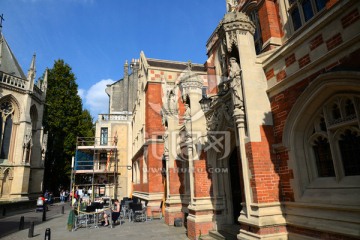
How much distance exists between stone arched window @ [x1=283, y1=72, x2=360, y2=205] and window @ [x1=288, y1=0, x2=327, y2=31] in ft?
8.96

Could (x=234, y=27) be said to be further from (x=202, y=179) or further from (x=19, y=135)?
(x=19, y=135)

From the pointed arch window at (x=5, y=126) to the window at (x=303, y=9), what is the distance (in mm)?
26712

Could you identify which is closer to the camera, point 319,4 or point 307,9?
point 319,4

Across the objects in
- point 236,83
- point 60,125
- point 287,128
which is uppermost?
point 60,125

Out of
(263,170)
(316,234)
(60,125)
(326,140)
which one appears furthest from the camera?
(60,125)

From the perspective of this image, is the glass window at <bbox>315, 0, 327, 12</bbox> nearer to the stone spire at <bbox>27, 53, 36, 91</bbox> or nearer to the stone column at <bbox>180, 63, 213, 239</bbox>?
the stone column at <bbox>180, 63, 213, 239</bbox>

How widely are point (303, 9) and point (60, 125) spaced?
32714 millimetres

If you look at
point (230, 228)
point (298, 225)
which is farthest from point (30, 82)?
point (298, 225)

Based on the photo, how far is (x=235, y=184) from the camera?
8.45m

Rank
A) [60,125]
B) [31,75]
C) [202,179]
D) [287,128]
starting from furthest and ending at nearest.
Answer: [60,125]
[31,75]
[202,179]
[287,128]

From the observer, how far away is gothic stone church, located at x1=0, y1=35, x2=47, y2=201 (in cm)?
2236

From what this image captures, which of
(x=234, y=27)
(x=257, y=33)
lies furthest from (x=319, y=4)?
(x=257, y=33)

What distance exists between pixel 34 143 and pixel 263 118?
28.8m

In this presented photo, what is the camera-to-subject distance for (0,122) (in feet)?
76.6
